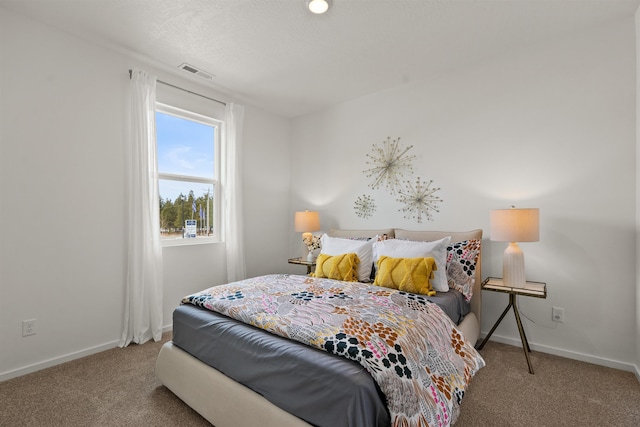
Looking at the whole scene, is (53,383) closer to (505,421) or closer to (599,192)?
(505,421)

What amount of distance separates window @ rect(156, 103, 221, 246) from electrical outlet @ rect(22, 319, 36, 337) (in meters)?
1.16

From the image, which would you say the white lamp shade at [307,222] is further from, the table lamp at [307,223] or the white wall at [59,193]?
the white wall at [59,193]

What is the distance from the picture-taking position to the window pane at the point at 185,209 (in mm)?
3248

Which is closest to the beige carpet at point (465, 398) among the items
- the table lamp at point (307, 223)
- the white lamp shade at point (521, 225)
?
the white lamp shade at point (521, 225)

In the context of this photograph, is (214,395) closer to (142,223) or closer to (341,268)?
(341,268)

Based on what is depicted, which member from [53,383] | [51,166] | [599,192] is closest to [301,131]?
[51,166]

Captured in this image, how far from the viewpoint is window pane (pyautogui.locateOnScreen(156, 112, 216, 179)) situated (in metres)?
3.26

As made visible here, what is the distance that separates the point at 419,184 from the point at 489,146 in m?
0.75

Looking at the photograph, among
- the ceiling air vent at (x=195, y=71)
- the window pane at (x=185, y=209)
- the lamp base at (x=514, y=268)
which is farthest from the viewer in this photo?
the window pane at (x=185, y=209)

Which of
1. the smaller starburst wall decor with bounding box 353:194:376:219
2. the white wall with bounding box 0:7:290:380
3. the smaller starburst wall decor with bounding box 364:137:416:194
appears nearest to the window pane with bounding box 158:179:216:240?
the white wall with bounding box 0:7:290:380

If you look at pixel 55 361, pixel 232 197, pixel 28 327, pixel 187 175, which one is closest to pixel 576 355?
pixel 232 197

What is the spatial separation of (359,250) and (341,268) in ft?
0.98

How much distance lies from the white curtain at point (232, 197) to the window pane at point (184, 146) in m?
0.20

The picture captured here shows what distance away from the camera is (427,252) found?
2543mm
